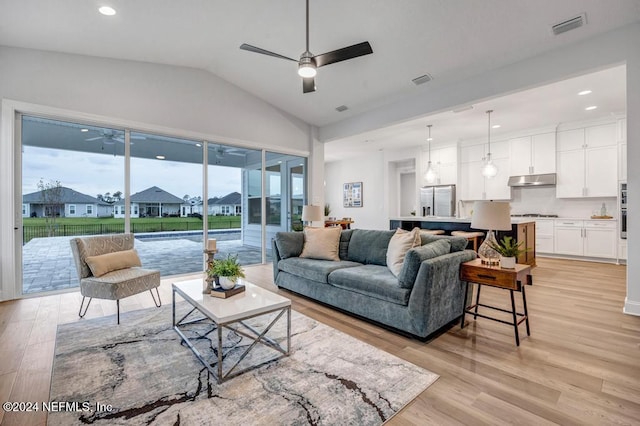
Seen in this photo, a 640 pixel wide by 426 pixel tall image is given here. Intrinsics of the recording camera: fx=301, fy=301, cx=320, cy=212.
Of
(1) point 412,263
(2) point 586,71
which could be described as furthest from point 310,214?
(2) point 586,71

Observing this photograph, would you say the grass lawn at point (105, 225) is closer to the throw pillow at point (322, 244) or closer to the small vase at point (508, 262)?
the throw pillow at point (322, 244)

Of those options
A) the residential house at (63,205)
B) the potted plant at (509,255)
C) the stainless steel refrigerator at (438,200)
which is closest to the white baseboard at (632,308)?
the potted plant at (509,255)

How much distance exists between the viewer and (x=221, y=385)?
6.32 feet

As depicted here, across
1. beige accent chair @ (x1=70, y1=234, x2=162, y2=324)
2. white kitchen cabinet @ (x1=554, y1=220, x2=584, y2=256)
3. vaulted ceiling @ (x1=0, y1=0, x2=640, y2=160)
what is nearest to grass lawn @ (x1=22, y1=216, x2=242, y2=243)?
beige accent chair @ (x1=70, y1=234, x2=162, y2=324)

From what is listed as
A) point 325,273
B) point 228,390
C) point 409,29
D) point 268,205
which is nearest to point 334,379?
point 228,390

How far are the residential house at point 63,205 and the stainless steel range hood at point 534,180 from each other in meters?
7.89

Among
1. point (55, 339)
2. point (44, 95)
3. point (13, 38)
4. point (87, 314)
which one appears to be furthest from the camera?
point (44, 95)

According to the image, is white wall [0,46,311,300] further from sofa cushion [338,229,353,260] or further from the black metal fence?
sofa cushion [338,229,353,260]

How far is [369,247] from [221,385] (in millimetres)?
2281

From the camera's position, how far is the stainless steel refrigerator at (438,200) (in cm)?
770

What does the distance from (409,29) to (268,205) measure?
3951 mm

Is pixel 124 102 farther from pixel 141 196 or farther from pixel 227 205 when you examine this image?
pixel 227 205

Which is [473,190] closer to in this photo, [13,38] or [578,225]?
[578,225]

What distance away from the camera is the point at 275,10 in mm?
3512
